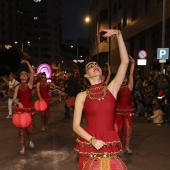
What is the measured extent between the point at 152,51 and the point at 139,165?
22530mm

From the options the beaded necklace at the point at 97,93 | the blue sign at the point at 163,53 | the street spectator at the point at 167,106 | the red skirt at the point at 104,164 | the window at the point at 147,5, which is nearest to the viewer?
the red skirt at the point at 104,164

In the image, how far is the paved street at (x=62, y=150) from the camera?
6.77 metres

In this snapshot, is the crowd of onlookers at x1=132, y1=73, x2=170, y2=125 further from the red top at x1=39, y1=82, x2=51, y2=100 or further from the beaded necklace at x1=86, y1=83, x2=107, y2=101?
the beaded necklace at x1=86, y1=83, x2=107, y2=101

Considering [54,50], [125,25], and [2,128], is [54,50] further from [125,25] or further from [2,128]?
[2,128]

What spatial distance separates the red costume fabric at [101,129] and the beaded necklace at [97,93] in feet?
0.11

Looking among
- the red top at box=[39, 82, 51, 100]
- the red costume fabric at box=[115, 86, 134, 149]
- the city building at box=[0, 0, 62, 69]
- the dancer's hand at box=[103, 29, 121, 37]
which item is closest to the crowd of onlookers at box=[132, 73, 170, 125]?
the red top at box=[39, 82, 51, 100]

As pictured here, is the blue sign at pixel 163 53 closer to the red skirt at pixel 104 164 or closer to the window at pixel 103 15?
the red skirt at pixel 104 164

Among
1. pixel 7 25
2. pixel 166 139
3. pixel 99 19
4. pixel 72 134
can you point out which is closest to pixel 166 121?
pixel 166 139

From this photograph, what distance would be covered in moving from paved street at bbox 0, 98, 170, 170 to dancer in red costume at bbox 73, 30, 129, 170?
10.6 feet

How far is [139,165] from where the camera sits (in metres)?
6.77

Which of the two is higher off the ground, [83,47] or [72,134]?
[83,47]

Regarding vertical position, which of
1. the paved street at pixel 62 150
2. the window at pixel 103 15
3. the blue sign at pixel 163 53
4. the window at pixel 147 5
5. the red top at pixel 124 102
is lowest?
the paved street at pixel 62 150

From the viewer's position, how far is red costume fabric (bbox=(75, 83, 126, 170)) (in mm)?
3428

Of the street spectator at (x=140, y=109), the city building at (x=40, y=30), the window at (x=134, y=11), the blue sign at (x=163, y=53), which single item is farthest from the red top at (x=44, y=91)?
the city building at (x=40, y=30)
